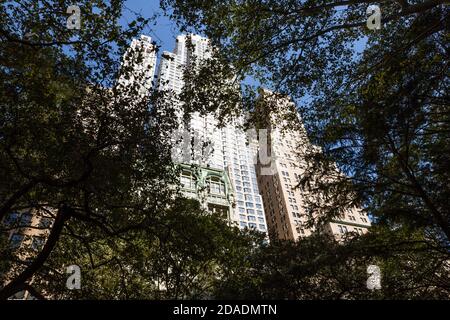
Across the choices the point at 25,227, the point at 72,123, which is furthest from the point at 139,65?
the point at 25,227

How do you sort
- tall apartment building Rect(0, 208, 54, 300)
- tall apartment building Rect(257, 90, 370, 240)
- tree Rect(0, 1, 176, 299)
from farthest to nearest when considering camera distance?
tall apartment building Rect(257, 90, 370, 240) < tall apartment building Rect(0, 208, 54, 300) < tree Rect(0, 1, 176, 299)

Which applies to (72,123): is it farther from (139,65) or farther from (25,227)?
(25,227)

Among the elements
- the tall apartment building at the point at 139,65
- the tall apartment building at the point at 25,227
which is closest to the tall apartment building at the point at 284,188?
the tall apartment building at the point at 139,65

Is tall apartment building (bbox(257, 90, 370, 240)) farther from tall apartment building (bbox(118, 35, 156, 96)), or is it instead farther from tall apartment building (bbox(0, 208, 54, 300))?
→ tall apartment building (bbox(0, 208, 54, 300))

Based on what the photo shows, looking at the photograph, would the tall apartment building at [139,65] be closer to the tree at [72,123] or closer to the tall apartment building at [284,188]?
the tree at [72,123]

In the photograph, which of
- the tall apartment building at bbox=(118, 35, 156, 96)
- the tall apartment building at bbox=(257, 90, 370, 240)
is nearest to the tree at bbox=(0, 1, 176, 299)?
the tall apartment building at bbox=(118, 35, 156, 96)

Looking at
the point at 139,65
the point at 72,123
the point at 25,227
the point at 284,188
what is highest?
the point at 284,188

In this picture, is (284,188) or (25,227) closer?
(25,227)

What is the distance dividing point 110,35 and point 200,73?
11.5 feet

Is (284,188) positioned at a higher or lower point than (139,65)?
higher

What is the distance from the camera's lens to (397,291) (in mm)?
8422

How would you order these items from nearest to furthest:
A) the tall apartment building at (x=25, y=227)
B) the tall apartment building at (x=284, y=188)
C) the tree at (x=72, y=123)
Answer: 1. the tree at (x=72, y=123)
2. the tall apartment building at (x=25, y=227)
3. the tall apartment building at (x=284, y=188)
